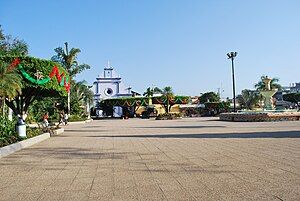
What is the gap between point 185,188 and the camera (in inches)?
235

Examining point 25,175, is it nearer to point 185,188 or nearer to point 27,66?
point 185,188

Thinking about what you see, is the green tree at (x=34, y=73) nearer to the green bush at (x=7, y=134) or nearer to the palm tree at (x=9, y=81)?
the palm tree at (x=9, y=81)

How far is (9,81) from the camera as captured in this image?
1966cm

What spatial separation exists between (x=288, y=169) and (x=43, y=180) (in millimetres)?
4753

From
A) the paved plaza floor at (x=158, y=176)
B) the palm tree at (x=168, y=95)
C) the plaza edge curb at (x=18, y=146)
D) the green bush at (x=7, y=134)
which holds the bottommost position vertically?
the paved plaza floor at (x=158, y=176)

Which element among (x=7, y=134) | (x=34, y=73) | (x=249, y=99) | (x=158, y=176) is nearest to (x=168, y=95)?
(x=249, y=99)

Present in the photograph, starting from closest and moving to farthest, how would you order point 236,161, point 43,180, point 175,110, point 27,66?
point 43,180
point 236,161
point 27,66
point 175,110

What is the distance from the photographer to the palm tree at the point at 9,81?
19.6 metres

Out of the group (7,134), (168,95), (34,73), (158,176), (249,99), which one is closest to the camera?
(158,176)

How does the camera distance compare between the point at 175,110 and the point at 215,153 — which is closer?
the point at 215,153

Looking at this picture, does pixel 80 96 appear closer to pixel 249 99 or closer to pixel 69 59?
pixel 69 59

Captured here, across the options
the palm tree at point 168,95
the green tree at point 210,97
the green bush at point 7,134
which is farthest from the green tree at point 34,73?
the green tree at point 210,97

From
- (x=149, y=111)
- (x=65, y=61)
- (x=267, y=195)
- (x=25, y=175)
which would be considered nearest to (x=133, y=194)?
(x=267, y=195)

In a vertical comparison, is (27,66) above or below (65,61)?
below
